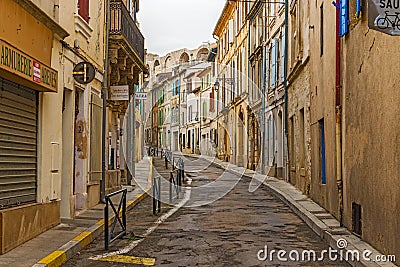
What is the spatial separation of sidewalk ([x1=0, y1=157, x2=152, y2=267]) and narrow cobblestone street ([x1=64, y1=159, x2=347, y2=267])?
0.58 ft

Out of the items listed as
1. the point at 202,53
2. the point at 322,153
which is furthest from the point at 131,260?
the point at 202,53

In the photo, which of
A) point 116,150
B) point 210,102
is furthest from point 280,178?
point 210,102

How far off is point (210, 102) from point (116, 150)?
34.6 meters

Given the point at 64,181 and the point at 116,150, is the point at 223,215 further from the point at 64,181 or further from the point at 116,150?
the point at 116,150

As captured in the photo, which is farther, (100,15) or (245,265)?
(100,15)

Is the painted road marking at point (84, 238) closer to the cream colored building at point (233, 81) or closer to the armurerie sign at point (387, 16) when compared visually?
the armurerie sign at point (387, 16)

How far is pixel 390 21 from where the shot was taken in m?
6.22

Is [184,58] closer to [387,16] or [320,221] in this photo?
[320,221]

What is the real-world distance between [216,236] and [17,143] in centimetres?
389

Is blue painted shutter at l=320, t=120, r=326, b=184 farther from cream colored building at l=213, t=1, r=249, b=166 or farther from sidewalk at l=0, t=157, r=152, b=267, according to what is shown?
cream colored building at l=213, t=1, r=249, b=166

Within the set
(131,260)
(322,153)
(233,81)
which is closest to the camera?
(131,260)

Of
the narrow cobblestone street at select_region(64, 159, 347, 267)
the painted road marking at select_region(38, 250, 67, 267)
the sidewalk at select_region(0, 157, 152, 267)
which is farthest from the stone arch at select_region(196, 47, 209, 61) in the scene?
the painted road marking at select_region(38, 250, 67, 267)

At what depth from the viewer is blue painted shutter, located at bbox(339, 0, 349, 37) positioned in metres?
10.8

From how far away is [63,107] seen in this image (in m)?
12.7
